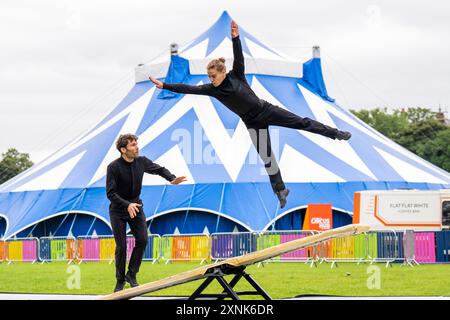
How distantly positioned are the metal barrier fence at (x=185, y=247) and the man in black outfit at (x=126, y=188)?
9983 millimetres

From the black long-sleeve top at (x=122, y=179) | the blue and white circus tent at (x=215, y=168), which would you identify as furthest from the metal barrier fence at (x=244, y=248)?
the black long-sleeve top at (x=122, y=179)

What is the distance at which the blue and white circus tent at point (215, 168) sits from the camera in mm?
21281

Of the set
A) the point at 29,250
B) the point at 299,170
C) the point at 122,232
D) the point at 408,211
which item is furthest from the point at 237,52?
the point at 299,170

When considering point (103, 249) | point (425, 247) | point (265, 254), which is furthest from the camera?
point (103, 249)

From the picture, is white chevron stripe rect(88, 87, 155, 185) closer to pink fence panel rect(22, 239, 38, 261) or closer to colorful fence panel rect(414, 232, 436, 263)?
pink fence panel rect(22, 239, 38, 261)

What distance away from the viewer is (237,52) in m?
7.00

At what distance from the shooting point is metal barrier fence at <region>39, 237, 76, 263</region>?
19.6 m

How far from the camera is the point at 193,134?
21500 millimetres

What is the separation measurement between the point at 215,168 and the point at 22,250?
4.76m

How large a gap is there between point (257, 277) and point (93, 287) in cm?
263

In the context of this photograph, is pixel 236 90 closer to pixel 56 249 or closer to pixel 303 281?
pixel 303 281

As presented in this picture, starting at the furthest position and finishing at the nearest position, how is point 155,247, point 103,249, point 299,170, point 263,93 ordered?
point 263,93
point 299,170
point 103,249
point 155,247

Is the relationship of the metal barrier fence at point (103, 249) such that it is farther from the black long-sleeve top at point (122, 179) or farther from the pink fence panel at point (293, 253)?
the black long-sleeve top at point (122, 179)

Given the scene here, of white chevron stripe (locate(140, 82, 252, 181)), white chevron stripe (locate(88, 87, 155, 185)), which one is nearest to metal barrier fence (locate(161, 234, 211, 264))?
white chevron stripe (locate(140, 82, 252, 181))
